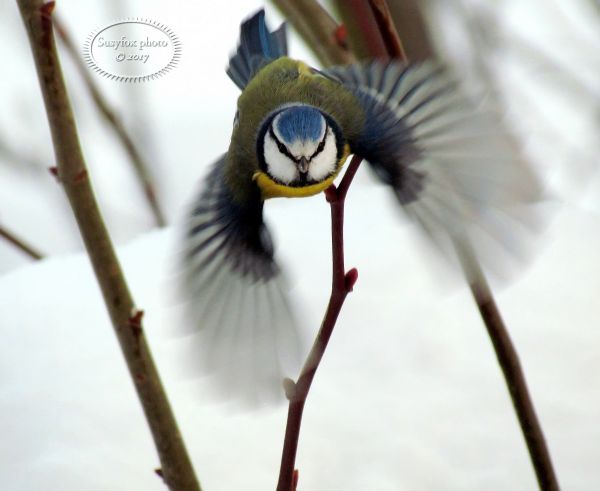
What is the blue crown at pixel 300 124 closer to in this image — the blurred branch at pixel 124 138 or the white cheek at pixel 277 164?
the white cheek at pixel 277 164

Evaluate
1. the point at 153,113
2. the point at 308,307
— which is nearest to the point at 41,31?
the point at 308,307

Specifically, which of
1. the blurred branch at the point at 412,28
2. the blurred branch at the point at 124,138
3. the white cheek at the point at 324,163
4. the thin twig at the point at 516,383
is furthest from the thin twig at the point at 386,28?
the blurred branch at the point at 124,138

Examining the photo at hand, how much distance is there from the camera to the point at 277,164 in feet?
1.35

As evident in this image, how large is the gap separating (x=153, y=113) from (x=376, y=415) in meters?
0.69

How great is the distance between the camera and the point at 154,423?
0.44m

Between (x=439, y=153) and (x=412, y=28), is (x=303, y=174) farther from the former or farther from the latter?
(x=412, y=28)

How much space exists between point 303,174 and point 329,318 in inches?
3.0

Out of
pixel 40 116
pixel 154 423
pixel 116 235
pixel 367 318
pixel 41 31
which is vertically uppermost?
pixel 40 116

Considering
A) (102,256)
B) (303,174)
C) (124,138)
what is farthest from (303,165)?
(124,138)

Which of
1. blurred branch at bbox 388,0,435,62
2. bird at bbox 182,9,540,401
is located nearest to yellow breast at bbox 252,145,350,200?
bird at bbox 182,9,540,401

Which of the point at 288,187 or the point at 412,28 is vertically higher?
the point at 412,28

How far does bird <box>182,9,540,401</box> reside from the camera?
0.39 meters

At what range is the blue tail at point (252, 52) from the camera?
0.47 metres

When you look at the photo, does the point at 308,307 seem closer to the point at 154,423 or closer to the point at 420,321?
the point at 420,321
